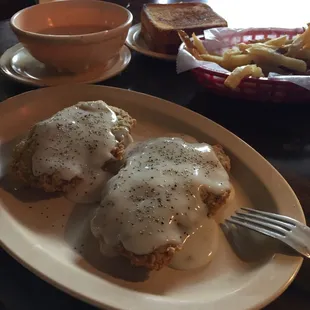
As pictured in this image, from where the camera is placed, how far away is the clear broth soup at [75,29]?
1.65m

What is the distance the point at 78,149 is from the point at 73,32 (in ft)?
2.39

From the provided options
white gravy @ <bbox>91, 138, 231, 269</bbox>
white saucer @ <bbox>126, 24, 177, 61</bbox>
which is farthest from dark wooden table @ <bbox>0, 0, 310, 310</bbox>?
white gravy @ <bbox>91, 138, 231, 269</bbox>

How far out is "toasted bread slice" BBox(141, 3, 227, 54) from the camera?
65.8 inches

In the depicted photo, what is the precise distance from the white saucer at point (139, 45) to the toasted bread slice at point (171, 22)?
20 millimetres

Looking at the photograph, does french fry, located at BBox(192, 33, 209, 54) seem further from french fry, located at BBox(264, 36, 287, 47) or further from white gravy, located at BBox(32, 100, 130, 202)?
white gravy, located at BBox(32, 100, 130, 202)

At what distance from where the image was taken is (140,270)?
844mm

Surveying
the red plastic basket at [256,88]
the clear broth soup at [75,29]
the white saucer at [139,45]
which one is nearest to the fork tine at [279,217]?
the red plastic basket at [256,88]

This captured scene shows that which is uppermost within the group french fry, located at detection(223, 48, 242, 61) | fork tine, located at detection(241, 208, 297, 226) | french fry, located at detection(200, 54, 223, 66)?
french fry, located at detection(223, 48, 242, 61)

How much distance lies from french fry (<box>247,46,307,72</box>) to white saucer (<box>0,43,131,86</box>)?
426 mm

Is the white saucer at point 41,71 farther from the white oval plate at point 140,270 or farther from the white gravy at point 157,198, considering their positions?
the white gravy at point 157,198

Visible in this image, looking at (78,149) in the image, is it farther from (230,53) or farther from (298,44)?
(298,44)

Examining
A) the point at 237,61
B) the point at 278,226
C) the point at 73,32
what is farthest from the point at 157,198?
the point at 73,32

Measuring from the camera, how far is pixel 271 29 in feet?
5.42

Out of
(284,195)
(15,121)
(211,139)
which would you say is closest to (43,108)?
(15,121)
